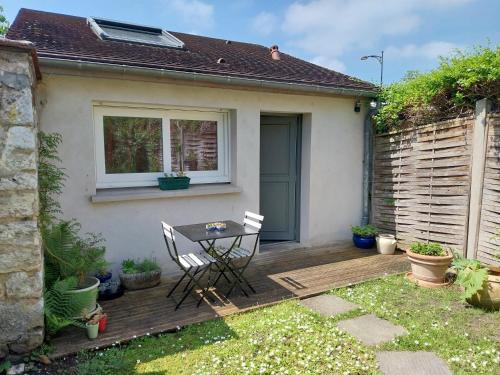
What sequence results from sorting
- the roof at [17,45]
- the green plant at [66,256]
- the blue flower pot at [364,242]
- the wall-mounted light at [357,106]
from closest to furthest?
the roof at [17,45] < the green plant at [66,256] < the blue flower pot at [364,242] < the wall-mounted light at [357,106]

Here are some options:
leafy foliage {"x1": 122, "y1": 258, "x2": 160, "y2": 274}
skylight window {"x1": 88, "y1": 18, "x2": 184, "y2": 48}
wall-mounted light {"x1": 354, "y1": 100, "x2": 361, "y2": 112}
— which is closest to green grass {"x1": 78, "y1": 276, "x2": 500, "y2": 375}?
leafy foliage {"x1": 122, "y1": 258, "x2": 160, "y2": 274}

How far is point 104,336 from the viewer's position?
10.7ft

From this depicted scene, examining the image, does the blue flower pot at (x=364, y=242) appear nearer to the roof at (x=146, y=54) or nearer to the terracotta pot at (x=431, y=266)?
the terracotta pot at (x=431, y=266)

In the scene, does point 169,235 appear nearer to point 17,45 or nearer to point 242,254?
point 242,254

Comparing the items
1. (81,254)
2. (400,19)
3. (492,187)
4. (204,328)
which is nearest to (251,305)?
(204,328)

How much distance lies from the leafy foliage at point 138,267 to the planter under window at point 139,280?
0.06 meters

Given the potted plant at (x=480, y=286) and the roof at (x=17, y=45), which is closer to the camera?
the roof at (x=17, y=45)

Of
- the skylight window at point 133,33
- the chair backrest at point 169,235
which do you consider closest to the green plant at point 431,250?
the chair backrest at point 169,235

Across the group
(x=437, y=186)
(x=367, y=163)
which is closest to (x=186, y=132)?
(x=367, y=163)

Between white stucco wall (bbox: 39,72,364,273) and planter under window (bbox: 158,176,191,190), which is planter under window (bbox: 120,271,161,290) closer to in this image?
white stucco wall (bbox: 39,72,364,273)

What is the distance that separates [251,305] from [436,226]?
3.43 metres

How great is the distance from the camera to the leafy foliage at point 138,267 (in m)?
4.46

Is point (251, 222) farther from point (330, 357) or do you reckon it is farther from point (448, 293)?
point (448, 293)

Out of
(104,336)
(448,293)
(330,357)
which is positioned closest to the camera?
(330,357)
